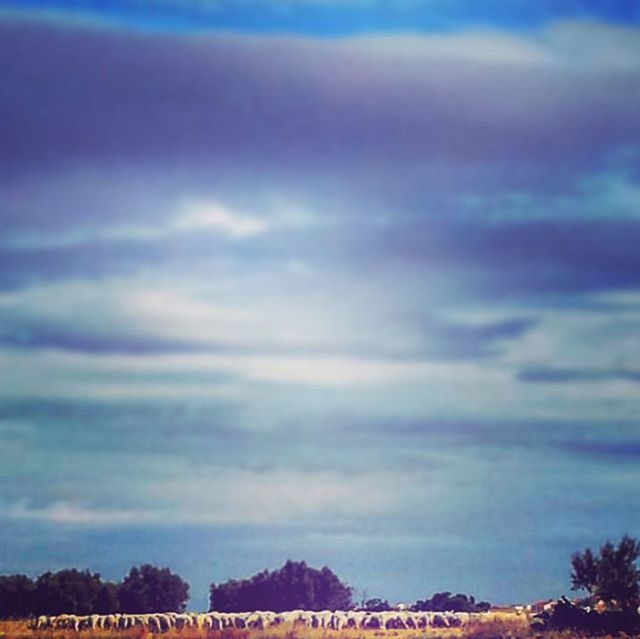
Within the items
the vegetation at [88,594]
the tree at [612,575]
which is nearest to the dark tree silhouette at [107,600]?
the vegetation at [88,594]

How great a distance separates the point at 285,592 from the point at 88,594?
3.14 m

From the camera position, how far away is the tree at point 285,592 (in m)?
27.6

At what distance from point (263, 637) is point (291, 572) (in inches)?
44.1

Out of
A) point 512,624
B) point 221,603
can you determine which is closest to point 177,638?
point 221,603

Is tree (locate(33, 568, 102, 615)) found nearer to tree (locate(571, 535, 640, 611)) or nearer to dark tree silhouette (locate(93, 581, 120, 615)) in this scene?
dark tree silhouette (locate(93, 581, 120, 615))

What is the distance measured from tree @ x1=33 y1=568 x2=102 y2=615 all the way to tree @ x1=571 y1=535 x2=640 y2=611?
7.73 m

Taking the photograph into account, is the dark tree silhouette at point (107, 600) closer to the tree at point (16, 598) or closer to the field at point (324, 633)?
the field at point (324, 633)

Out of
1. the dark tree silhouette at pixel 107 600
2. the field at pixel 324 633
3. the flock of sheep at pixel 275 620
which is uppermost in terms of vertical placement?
the dark tree silhouette at pixel 107 600

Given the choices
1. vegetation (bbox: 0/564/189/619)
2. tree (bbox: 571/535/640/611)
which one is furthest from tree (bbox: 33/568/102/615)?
tree (bbox: 571/535/640/611)

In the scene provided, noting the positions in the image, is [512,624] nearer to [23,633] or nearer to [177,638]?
[177,638]

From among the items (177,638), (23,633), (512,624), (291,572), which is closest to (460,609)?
(512,624)

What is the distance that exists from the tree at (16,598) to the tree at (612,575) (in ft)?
28.5

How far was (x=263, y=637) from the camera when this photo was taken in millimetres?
27328

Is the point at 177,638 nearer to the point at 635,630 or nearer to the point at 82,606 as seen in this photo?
the point at 82,606
